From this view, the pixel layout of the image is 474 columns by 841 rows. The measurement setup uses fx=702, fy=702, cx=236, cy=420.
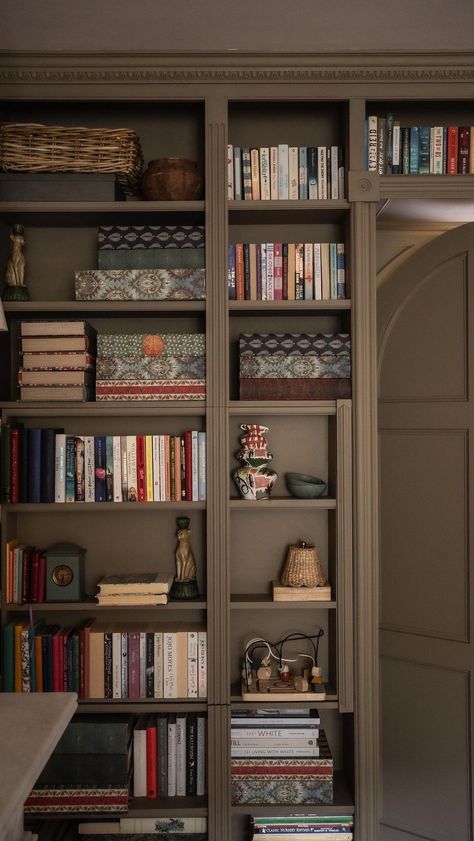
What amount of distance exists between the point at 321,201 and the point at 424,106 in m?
0.60

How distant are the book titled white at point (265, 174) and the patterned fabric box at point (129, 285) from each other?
0.42 metres

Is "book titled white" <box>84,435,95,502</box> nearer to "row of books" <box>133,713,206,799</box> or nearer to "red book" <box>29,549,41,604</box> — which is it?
"red book" <box>29,549,41,604</box>

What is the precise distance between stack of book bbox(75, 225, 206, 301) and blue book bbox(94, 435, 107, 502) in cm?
52

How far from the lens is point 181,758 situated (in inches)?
96.0

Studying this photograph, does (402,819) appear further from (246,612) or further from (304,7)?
(304,7)

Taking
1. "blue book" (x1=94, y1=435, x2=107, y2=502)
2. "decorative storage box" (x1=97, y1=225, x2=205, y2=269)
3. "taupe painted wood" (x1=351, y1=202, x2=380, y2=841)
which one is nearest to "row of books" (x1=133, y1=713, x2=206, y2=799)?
"taupe painted wood" (x1=351, y1=202, x2=380, y2=841)

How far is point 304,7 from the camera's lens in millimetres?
2223

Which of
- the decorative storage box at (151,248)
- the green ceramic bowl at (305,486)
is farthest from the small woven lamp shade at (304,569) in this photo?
the decorative storage box at (151,248)

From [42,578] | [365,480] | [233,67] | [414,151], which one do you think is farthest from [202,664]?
[233,67]

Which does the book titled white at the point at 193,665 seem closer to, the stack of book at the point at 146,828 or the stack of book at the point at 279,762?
the stack of book at the point at 279,762

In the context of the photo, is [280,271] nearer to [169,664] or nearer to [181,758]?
[169,664]

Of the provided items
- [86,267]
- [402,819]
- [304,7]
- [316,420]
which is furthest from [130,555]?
[304,7]

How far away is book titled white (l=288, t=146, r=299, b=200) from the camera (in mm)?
2504

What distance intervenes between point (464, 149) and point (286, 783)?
7.56ft
